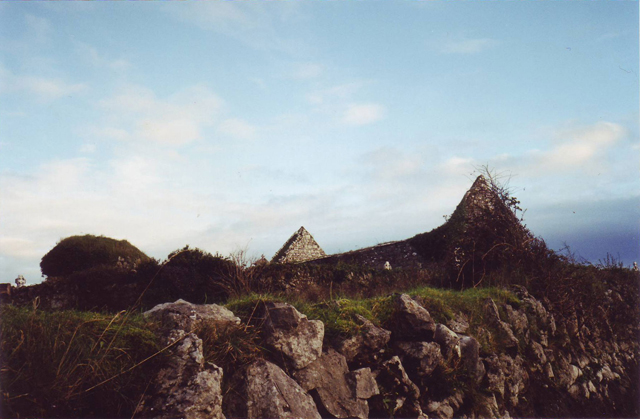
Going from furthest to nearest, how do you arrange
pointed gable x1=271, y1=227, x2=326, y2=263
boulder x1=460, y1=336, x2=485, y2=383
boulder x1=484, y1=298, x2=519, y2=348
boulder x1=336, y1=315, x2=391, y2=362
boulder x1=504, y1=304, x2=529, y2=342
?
pointed gable x1=271, y1=227, x2=326, y2=263, boulder x1=504, y1=304, x2=529, y2=342, boulder x1=484, y1=298, x2=519, y2=348, boulder x1=460, y1=336, x2=485, y2=383, boulder x1=336, y1=315, x2=391, y2=362

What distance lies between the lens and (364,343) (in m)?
5.30

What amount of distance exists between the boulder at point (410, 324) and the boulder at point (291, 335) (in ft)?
5.00

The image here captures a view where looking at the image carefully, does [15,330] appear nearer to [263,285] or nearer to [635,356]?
[263,285]

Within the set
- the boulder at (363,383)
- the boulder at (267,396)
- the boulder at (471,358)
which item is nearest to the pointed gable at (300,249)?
the boulder at (471,358)

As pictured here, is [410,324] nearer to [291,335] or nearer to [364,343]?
[364,343]

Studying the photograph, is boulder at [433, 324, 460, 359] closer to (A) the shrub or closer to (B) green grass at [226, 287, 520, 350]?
(B) green grass at [226, 287, 520, 350]

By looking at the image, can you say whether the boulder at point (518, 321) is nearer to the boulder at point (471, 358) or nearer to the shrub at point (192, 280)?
the boulder at point (471, 358)

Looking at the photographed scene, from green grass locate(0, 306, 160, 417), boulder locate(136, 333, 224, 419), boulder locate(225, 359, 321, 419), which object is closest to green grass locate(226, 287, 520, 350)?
boulder locate(225, 359, 321, 419)

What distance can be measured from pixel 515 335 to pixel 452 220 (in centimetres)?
1210

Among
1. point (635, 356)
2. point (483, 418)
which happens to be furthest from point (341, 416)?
point (635, 356)

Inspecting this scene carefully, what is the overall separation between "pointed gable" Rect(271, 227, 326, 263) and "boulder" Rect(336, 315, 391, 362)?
21896 mm

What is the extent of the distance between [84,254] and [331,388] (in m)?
17.7

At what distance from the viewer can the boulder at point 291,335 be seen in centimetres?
453

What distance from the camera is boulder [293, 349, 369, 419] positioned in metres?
4.46
